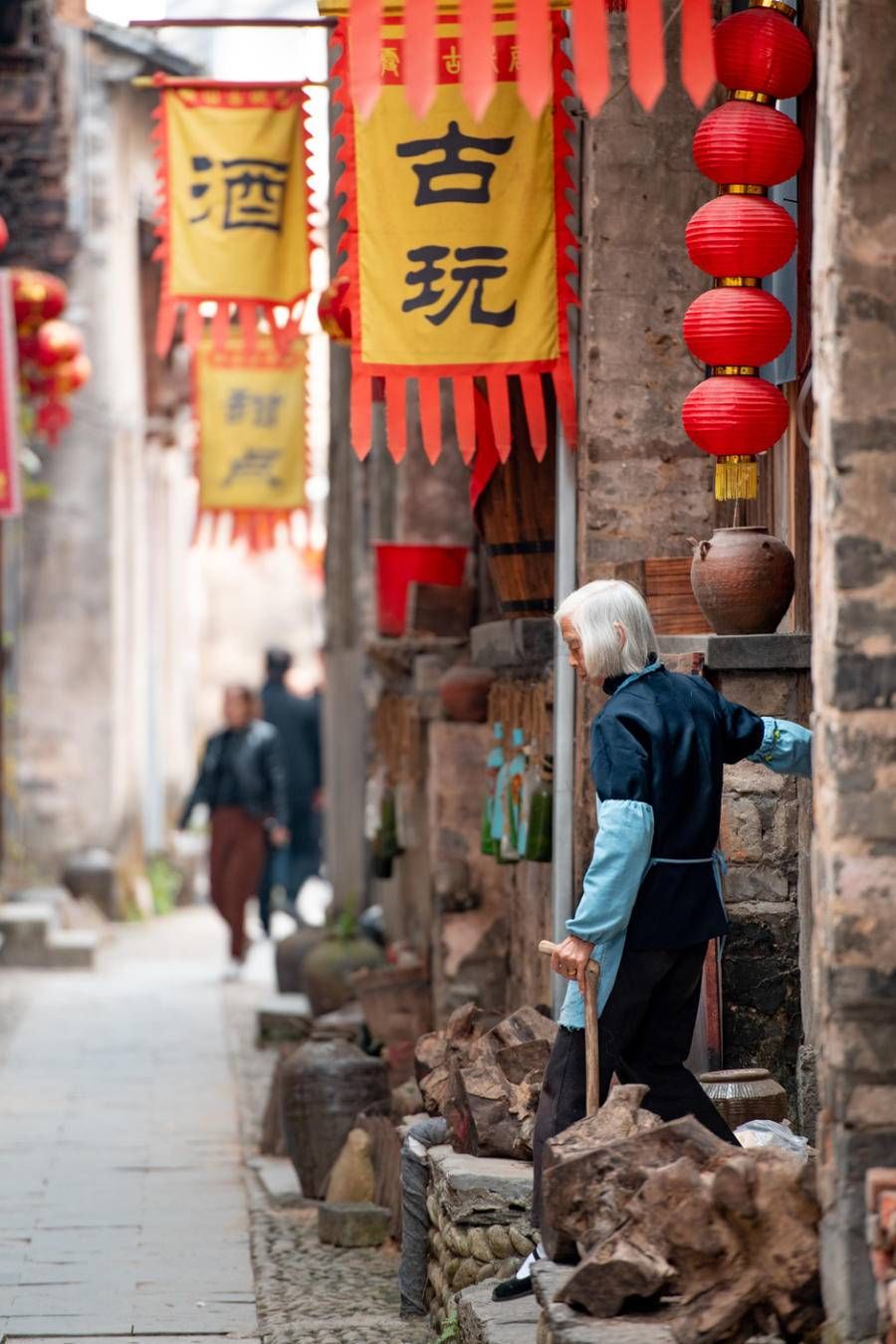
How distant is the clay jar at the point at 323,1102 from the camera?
301 inches

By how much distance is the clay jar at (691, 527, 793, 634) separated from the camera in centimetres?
551

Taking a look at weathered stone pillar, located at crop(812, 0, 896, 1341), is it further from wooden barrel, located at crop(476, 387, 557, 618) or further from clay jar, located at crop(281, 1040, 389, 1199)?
clay jar, located at crop(281, 1040, 389, 1199)

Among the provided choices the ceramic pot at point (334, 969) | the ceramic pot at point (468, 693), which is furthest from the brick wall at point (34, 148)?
the ceramic pot at point (334, 969)

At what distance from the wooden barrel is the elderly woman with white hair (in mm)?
2121

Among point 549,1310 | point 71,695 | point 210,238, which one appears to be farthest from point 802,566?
point 71,695

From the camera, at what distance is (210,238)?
357 inches

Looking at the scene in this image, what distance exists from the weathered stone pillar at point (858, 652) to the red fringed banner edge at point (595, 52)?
47 centimetres

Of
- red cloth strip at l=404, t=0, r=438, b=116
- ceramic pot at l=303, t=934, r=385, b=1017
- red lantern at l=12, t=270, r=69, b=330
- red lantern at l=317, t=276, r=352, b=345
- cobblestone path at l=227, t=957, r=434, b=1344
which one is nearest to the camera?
red cloth strip at l=404, t=0, r=438, b=116

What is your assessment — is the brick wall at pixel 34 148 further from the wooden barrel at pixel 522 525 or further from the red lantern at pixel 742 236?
the red lantern at pixel 742 236

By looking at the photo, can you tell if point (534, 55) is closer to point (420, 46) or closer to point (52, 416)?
point (420, 46)

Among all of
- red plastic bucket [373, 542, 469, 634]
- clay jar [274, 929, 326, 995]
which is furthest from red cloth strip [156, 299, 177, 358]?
clay jar [274, 929, 326, 995]

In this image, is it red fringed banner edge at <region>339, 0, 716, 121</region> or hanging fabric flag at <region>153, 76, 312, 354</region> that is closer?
red fringed banner edge at <region>339, 0, 716, 121</region>

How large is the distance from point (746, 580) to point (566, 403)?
113 cm

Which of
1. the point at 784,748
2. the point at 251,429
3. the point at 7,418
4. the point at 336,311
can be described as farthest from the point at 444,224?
the point at 251,429
